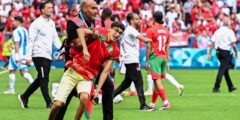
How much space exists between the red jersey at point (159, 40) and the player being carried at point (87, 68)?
17.6ft

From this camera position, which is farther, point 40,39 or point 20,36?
point 20,36

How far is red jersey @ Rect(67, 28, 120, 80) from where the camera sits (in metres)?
12.2

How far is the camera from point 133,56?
1830 cm

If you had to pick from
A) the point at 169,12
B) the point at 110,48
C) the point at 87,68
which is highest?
the point at 110,48

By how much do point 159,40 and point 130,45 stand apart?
937 mm

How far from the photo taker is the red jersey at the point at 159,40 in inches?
703

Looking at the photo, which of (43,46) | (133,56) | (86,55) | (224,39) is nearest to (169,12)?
(224,39)

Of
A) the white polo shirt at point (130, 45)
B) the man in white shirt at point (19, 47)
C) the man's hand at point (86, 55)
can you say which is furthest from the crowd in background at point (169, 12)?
the man's hand at point (86, 55)

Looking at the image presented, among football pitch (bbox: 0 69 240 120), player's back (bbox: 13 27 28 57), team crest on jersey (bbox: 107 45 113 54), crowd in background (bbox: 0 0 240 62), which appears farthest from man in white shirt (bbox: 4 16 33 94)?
crowd in background (bbox: 0 0 240 62)

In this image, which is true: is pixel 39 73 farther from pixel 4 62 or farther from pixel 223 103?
pixel 4 62

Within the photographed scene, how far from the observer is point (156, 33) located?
17.9 meters

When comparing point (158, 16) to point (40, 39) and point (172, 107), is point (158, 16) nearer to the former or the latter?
point (172, 107)

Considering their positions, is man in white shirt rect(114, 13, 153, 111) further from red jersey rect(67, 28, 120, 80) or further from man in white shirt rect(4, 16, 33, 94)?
red jersey rect(67, 28, 120, 80)

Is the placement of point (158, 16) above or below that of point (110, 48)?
below
